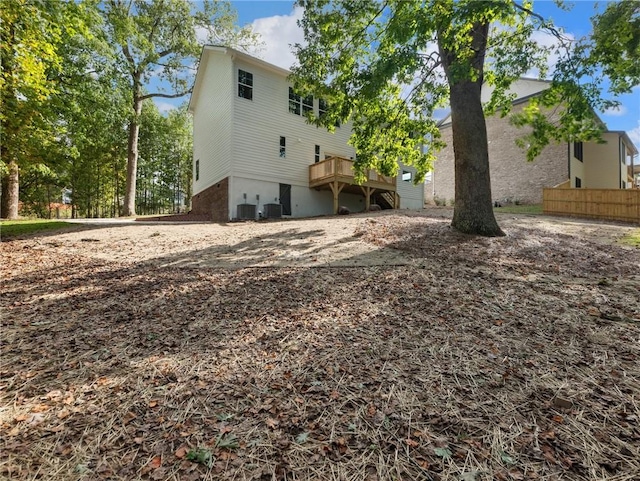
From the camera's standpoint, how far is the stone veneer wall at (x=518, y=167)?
1781 cm

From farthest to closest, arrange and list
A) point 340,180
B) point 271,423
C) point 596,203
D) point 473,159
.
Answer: point 340,180 < point 596,203 < point 473,159 < point 271,423

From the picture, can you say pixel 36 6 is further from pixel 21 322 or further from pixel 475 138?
pixel 475 138

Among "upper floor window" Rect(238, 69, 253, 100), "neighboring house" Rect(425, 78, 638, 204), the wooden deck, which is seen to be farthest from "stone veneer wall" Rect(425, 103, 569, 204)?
"upper floor window" Rect(238, 69, 253, 100)

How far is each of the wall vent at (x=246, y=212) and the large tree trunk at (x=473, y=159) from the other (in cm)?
872

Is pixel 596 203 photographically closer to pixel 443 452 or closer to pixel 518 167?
pixel 518 167

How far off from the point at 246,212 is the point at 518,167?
56.9 feet

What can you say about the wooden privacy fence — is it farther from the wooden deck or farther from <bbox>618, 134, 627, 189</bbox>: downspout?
<bbox>618, 134, 627, 189</bbox>: downspout

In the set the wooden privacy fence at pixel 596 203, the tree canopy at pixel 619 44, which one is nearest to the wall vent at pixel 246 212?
the tree canopy at pixel 619 44

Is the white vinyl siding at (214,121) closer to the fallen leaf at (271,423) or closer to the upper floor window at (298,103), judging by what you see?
the upper floor window at (298,103)

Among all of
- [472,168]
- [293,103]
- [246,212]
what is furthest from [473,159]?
[293,103]

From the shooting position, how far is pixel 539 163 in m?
18.5

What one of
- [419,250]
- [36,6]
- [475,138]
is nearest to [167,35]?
[36,6]

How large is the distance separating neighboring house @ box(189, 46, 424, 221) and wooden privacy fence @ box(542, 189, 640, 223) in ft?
24.2

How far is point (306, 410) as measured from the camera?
1.78 metres
